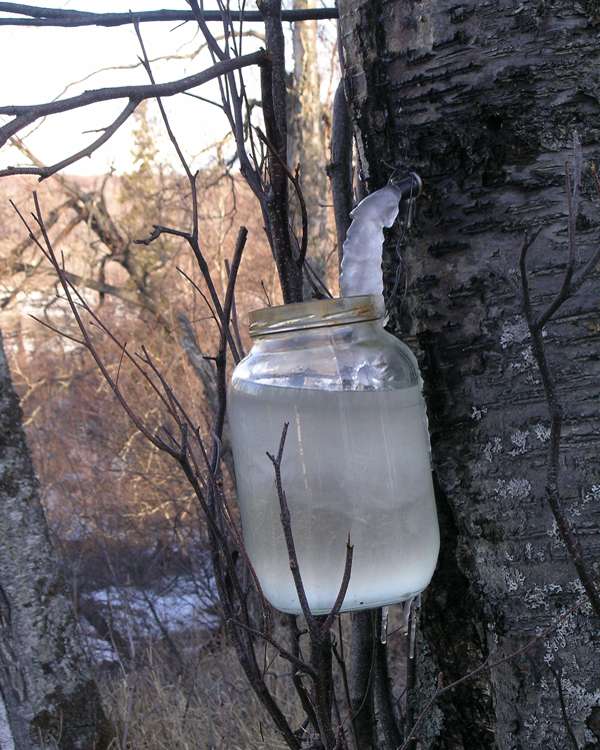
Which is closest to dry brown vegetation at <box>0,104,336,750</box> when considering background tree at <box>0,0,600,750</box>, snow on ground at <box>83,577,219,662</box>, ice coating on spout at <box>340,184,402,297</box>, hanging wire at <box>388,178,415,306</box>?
snow on ground at <box>83,577,219,662</box>

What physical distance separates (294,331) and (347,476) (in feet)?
0.50

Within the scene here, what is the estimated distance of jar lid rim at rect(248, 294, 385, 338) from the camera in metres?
0.84

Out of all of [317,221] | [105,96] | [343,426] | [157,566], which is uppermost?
[105,96]

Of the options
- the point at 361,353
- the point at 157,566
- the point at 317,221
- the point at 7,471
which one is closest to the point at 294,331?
the point at 361,353

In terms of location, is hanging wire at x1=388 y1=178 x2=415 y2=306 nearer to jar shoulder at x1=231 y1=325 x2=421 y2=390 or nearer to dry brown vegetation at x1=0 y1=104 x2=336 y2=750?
jar shoulder at x1=231 y1=325 x2=421 y2=390

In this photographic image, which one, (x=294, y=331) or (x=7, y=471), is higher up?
(x=294, y=331)

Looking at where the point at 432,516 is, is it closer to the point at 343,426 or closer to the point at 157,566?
the point at 343,426

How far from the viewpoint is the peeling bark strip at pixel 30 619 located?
3262 millimetres

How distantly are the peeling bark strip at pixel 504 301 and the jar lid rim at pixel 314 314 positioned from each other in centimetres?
23

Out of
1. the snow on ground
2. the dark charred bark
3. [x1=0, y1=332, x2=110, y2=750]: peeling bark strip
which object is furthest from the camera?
the snow on ground

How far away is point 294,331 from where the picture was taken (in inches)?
33.5

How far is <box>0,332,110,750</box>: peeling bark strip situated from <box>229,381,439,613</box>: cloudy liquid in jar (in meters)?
2.64

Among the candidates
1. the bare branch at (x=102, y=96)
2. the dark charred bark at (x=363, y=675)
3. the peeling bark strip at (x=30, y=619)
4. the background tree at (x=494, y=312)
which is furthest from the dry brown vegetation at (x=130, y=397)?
the bare branch at (x=102, y=96)

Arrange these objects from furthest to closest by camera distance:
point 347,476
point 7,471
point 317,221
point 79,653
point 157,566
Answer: point 317,221
point 157,566
point 79,653
point 7,471
point 347,476
